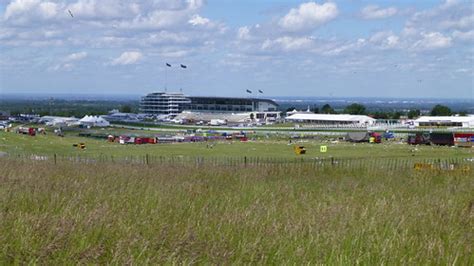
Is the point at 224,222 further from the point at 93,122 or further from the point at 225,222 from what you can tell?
the point at 93,122

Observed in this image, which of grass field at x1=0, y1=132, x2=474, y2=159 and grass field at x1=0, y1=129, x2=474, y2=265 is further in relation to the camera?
grass field at x1=0, y1=132, x2=474, y2=159

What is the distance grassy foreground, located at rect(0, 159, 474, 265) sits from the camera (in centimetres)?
619

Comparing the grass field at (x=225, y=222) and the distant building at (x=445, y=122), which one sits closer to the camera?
the grass field at (x=225, y=222)

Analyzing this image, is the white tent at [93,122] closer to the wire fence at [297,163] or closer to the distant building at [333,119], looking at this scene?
the distant building at [333,119]

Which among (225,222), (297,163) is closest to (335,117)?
(297,163)

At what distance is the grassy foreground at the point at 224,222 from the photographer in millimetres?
6191

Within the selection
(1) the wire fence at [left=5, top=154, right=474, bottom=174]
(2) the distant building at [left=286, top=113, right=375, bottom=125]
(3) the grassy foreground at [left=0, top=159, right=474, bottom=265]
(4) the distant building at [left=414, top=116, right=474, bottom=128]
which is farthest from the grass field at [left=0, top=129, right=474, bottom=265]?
(2) the distant building at [left=286, top=113, right=375, bottom=125]

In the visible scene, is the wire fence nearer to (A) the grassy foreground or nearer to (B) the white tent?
(A) the grassy foreground

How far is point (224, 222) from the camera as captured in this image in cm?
755

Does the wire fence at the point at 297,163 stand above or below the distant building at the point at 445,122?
above

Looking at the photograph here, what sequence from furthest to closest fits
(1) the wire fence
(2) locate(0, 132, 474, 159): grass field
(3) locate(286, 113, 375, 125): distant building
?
(3) locate(286, 113, 375, 125): distant building → (2) locate(0, 132, 474, 159): grass field → (1) the wire fence

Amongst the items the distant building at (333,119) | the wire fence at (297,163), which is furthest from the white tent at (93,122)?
the wire fence at (297,163)

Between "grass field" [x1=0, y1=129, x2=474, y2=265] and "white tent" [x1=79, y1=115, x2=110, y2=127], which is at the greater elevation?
"grass field" [x1=0, y1=129, x2=474, y2=265]

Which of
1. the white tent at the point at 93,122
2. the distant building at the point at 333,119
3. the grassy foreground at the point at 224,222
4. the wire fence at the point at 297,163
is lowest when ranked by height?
the distant building at the point at 333,119
